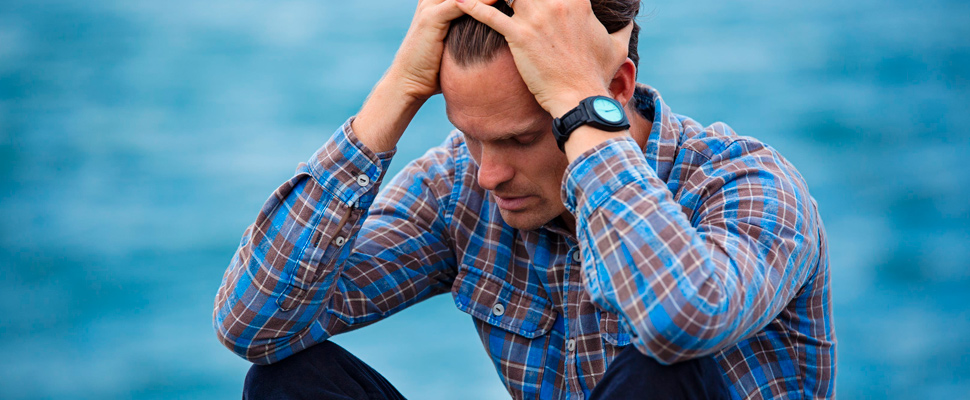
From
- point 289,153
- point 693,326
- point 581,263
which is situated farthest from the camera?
point 289,153

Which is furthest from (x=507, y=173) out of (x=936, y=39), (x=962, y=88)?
(x=936, y=39)

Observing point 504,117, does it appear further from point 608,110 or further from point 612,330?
point 612,330

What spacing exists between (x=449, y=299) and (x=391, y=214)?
9.16 ft

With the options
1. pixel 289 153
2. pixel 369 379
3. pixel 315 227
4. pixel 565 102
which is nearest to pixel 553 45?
pixel 565 102

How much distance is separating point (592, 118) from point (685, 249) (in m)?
0.26

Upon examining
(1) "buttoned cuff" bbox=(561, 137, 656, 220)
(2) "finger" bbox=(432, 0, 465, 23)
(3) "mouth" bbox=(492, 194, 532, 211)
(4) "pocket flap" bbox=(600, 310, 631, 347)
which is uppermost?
(2) "finger" bbox=(432, 0, 465, 23)

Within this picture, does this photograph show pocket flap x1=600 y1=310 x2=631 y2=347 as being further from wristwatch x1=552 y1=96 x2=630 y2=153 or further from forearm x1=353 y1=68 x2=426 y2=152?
forearm x1=353 y1=68 x2=426 y2=152

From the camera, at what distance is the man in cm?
135

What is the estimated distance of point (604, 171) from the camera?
1.39 metres

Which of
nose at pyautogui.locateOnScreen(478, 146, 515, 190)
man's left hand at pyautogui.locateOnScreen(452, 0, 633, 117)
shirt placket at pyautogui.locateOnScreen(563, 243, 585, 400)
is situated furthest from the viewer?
shirt placket at pyautogui.locateOnScreen(563, 243, 585, 400)

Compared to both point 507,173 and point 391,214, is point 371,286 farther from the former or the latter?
point 507,173

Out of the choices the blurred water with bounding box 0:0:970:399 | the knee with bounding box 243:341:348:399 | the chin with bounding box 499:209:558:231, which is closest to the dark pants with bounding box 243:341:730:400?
the knee with bounding box 243:341:348:399

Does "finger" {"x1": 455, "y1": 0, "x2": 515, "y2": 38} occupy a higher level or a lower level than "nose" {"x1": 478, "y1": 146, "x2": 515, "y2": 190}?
higher

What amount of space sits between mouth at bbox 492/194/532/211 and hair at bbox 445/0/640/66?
267mm
